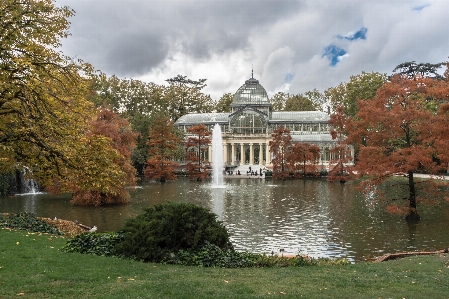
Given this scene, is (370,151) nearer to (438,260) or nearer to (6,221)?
(438,260)

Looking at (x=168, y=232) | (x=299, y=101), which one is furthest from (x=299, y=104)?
(x=168, y=232)

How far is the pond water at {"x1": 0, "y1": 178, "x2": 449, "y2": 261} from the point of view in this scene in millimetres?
14852

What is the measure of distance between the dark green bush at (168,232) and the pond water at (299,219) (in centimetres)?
55

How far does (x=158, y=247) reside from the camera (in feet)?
31.8

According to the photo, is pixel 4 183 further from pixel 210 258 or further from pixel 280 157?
pixel 280 157

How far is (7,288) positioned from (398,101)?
19.0m

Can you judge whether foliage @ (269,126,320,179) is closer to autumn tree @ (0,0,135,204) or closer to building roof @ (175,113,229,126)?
building roof @ (175,113,229,126)

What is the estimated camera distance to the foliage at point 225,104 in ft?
279

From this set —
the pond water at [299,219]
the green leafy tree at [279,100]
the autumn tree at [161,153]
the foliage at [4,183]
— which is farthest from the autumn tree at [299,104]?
the foliage at [4,183]

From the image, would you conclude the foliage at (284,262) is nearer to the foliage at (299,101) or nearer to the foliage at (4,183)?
the foliage at (4,183)

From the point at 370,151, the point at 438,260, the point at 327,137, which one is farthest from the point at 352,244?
the point at 327,137

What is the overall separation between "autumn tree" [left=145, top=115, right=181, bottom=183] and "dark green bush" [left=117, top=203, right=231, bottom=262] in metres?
34.9

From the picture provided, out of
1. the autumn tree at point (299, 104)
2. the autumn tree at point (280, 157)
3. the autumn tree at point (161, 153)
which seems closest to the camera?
the autumn tree at point (161, 153)

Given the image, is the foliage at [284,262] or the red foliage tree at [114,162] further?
the red foliage tree at [114,162]
